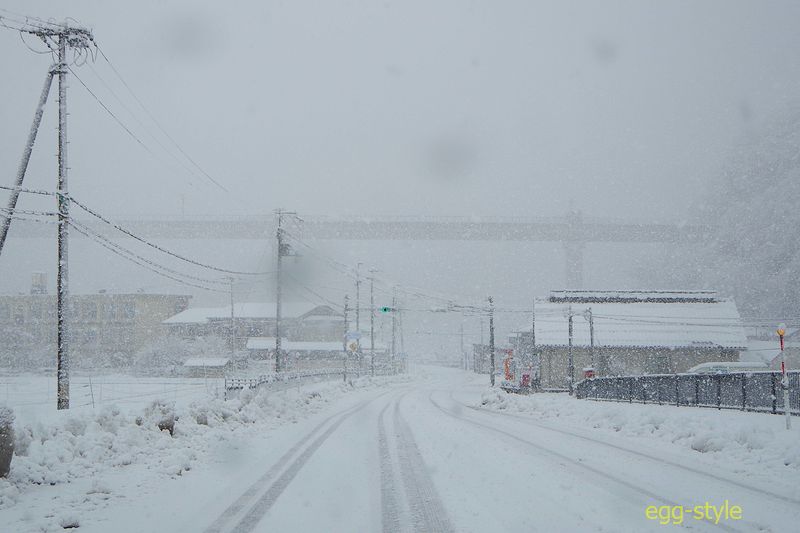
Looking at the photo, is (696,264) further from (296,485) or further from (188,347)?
(296,485)

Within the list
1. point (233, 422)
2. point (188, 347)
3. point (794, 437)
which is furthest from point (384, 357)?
point (794, 437)

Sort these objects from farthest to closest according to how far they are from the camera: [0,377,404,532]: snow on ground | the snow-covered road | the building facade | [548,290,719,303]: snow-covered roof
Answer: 1. the building facade
2. [548,290,719,303]: snow-covered roof
3. [0,377,404,532]: snow on ground
4. the snow-covered road

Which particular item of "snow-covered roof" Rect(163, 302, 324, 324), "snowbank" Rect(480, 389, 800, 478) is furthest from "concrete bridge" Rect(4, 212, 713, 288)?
"snowbank" Rect(480, 389, 800, 478)

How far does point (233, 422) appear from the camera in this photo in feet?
57.1

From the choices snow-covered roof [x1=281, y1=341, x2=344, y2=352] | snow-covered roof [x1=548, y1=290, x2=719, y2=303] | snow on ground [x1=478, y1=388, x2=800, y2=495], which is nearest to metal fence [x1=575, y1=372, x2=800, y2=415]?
snow on ground [x1=478, y1=388, x2=800, y2=495]

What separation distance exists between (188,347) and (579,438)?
67425 millimetres

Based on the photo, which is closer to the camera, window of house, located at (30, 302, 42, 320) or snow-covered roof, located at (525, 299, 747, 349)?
snow-covered roof, located at (525, 299, 747, 349)

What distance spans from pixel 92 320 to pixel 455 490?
84458mm

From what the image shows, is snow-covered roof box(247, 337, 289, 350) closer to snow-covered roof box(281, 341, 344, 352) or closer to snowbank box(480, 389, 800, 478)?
snow-covered roof box(281, 341, 344, 352)

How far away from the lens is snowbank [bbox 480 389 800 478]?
426 inches

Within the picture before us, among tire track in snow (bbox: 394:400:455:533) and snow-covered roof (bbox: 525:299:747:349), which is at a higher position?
snow-covered roof (bbox: 525:299:747:349)

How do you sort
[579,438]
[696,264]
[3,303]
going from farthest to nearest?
1. [3,303]
2. [696,264]
3. [579,438]

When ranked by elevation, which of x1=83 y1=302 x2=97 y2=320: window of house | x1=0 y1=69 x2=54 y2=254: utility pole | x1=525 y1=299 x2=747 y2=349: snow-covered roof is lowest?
x1=525 y1=299 x2=747 y2=349: snow-covered roof

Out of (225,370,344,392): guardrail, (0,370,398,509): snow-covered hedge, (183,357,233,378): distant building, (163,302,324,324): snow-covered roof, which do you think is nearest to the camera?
(0,370,398,509): snow-covered hedge
